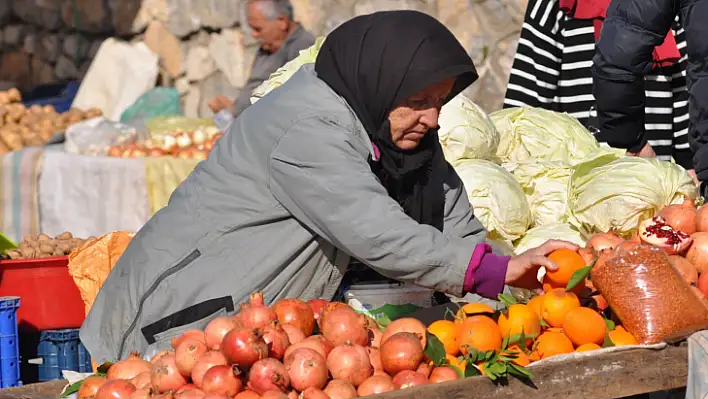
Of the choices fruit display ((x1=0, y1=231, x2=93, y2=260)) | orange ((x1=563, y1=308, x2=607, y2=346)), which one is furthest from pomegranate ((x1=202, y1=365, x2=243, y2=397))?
fruit display ((x1=0, y1=231, x2=93, y2=260))

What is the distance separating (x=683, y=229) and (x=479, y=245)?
914 mm

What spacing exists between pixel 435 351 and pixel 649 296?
25.3 inches

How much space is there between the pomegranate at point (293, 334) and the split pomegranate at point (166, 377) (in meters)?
0.28

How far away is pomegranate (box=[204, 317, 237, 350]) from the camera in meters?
2.48

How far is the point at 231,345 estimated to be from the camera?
234cm

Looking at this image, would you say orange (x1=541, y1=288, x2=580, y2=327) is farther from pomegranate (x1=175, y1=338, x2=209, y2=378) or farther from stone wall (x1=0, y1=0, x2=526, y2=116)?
stone wall (x1=0, y1=0, x2=526, y2=116)

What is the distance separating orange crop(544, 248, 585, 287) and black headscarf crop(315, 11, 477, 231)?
18.6 inches

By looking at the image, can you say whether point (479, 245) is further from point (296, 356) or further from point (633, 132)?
point (633, 132)

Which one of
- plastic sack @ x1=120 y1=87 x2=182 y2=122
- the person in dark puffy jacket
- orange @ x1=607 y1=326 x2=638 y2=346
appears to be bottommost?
plastic sack @ x1=120 y1=87 x2=182 y2=122

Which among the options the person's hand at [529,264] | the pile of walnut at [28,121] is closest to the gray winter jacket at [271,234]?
the person's hand at [529,264]

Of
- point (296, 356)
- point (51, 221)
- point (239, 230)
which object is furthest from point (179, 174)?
point (296, 356)

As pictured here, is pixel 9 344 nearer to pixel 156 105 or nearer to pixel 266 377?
pixel 266 377

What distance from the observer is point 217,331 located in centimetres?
249

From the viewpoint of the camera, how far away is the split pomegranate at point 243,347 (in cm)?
232
